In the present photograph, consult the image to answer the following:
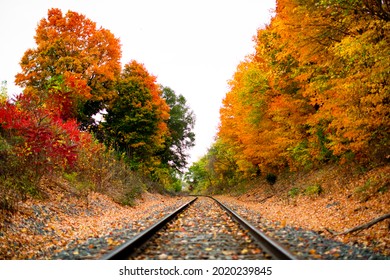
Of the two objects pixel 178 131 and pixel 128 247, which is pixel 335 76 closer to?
pixel 128 247

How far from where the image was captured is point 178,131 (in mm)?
36781

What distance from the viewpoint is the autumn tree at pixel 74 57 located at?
2069 cm

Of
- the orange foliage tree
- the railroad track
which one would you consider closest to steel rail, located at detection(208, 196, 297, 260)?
the railroad track

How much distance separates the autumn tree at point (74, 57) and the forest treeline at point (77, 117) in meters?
0.06

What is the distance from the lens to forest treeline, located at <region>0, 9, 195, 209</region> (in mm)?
9453

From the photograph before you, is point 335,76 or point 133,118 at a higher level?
point 133,118

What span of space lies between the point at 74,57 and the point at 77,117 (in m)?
4.21

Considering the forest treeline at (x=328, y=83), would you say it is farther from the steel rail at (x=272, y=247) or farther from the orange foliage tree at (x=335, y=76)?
the steel rail at (x=272, y=247)

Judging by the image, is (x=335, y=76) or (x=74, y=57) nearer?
(x=335, y=76)

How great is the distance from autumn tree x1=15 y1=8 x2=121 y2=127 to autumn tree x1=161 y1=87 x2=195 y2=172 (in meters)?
13.1

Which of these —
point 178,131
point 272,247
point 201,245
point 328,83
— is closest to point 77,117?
point 178,131

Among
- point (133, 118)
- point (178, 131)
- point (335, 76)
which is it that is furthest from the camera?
point (178, 131)

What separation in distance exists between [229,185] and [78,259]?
115 feet
